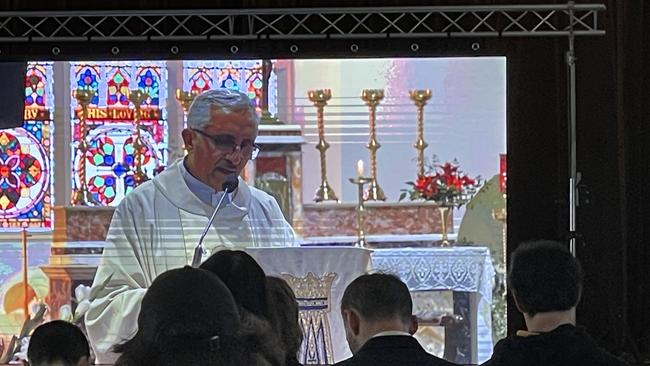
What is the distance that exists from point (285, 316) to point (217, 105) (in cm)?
325

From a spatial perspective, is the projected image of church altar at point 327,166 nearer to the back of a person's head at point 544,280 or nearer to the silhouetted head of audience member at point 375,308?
Result: the silhouetted head of audience member at point 375,308

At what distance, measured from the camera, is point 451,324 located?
590 centimetres

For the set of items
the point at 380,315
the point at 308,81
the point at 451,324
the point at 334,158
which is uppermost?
the point at 308,81

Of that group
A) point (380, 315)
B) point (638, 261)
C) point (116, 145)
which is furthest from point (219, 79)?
point (380, 315)

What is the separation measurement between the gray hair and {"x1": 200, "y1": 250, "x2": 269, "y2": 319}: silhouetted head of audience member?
327 cm

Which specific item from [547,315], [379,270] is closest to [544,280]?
[547,315]

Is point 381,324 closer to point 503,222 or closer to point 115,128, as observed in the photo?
point 503,222

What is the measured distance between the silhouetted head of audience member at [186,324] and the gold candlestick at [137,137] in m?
4.06

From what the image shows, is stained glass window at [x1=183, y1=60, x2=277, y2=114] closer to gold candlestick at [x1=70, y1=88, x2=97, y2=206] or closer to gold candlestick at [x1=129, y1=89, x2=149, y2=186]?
gold candlestick at [x1=129, y1=89, x2=149, y2=186]

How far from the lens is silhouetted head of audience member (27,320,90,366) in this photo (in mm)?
2818

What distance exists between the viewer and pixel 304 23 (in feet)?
19.4

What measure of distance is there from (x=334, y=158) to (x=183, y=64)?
0.95 m

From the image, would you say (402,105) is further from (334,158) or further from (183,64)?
(183,64)

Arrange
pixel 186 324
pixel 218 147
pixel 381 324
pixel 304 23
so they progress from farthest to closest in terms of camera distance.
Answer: pixel 218 147
pixel 304 23
pixel 381 324
pixel 186 324
